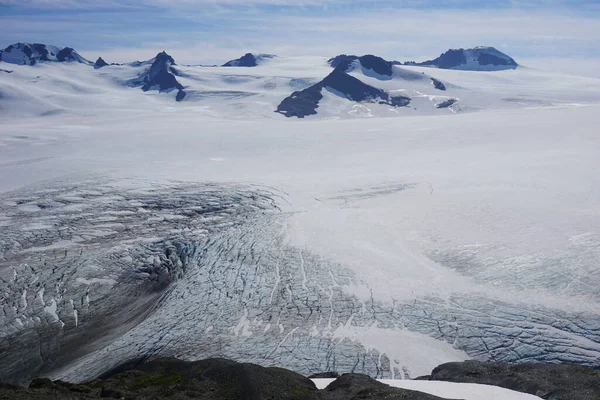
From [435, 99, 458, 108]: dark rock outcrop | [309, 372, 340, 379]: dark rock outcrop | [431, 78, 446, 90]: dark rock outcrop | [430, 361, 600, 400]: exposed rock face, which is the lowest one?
[309, 372, 340, 379]: dark rock outcrop

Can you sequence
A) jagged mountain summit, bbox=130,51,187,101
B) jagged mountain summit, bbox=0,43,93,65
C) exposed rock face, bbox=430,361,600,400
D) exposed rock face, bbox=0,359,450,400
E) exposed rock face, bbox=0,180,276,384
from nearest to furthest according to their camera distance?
exposed rock face, bbox=0,359,450,400 → exposed rock face, bbox=430,361,600,400 → exposed rock face, bbox=0,180,276,384 → jagged mountain summit, bbox=130,51,187,101 → jagged mountain summit, bbox=0,43,93,65

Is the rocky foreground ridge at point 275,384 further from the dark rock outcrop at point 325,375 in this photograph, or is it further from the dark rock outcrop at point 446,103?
the dark rock outcrop at point 446,103

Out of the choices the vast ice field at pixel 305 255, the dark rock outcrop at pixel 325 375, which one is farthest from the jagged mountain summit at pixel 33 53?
the dark rock outcrop at pixel 325 375

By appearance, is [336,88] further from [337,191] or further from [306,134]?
[337,191]

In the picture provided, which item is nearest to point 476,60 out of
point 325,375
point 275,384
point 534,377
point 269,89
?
point 269,89

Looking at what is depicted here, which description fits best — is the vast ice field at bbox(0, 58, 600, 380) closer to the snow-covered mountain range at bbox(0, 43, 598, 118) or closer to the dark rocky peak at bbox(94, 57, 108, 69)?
the snow-covered mountain range at bbox(0, 43, 598, 118)

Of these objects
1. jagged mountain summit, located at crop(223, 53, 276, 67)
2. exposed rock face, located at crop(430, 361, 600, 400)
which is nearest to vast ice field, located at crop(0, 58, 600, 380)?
exposed rock face, located at crop(430, 361, 600, 400)

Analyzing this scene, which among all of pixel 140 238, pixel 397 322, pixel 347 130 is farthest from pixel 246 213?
pixel 347 130
